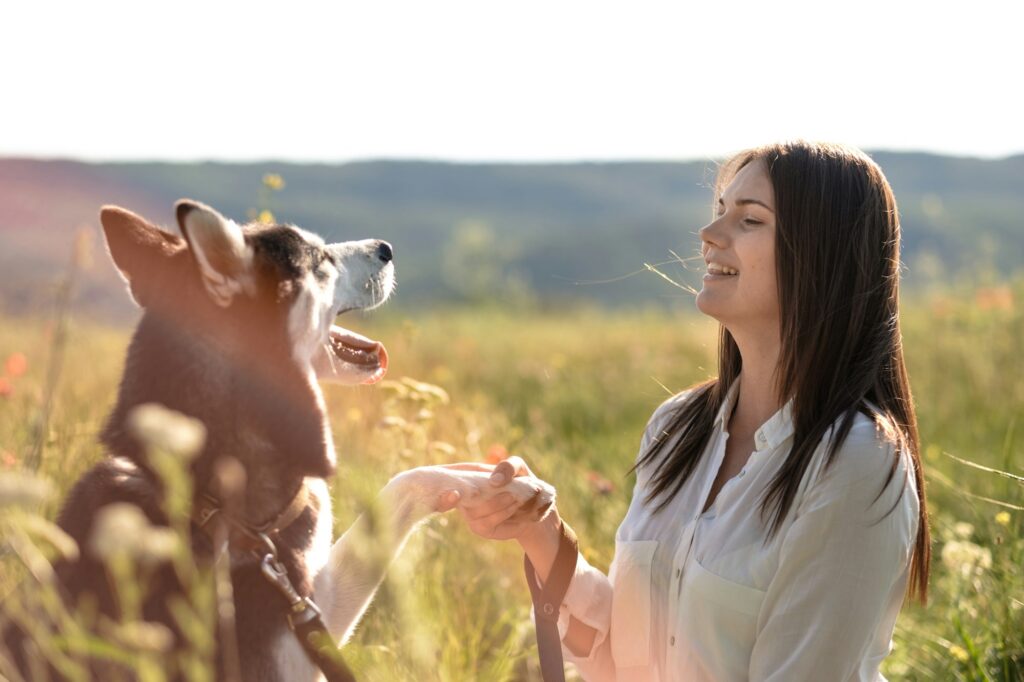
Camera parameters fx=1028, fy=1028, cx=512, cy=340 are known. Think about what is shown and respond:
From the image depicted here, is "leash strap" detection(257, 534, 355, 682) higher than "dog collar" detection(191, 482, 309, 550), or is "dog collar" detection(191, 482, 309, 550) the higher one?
"dog collar" detection(191, 482, 309, 550)

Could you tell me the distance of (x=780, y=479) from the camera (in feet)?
9.73

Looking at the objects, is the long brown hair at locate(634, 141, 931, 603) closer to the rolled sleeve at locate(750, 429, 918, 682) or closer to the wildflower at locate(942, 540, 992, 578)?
the rolled sleeve at locate(750, 429, 918, 682)

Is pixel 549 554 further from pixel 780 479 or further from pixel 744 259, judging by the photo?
pixel 744 259

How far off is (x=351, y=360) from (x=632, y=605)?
4.17 ft

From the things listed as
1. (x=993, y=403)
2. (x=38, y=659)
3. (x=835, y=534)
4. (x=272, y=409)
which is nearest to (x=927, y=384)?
(x=993, y=403)

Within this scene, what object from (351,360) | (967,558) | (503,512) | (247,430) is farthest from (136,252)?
(967,558)

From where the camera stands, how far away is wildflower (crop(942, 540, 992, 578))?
12.8 ft

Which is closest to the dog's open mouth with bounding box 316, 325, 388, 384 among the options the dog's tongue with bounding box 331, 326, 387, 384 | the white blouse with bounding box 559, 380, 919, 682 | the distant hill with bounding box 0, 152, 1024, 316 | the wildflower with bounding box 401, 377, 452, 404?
the dog's tongue with bounding box 331, 326, 387, 384

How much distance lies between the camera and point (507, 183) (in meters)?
101

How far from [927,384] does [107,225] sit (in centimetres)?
739

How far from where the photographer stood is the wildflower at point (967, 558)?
3.89 meters

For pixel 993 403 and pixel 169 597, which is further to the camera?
pixel 993 403

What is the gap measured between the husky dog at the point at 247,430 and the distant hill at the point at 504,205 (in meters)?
36.9

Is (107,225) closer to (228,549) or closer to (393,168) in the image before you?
(228,549)
